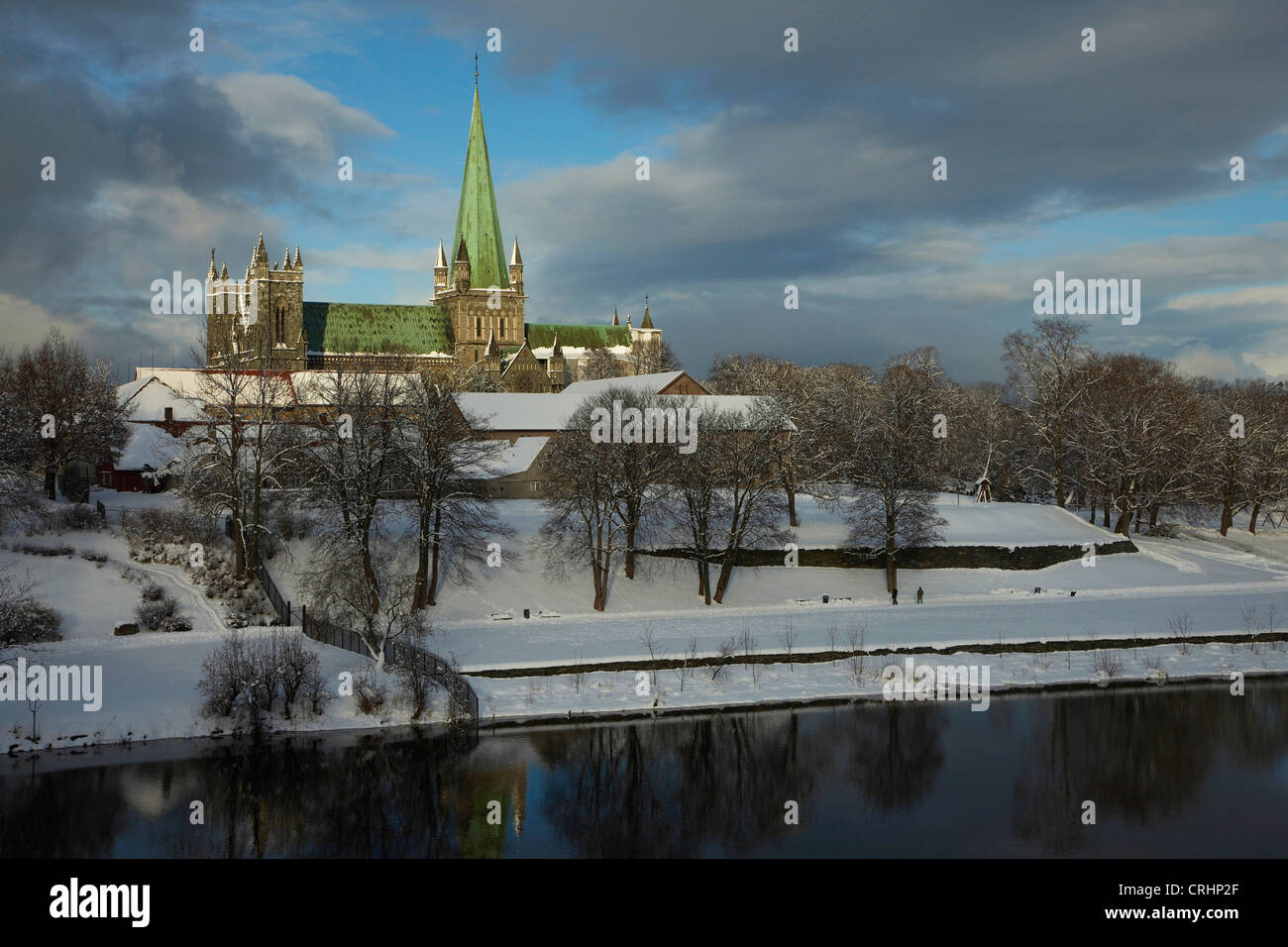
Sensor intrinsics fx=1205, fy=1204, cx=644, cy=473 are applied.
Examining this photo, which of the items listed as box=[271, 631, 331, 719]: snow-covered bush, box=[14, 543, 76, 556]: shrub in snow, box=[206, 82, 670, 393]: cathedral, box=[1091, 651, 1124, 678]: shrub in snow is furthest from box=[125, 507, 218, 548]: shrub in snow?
box=[206, 82, 670, 393]: cathedral

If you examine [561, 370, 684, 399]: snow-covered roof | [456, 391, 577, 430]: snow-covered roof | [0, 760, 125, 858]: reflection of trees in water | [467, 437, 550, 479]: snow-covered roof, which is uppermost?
[561, 370, 684, 399]: snow-covered roof

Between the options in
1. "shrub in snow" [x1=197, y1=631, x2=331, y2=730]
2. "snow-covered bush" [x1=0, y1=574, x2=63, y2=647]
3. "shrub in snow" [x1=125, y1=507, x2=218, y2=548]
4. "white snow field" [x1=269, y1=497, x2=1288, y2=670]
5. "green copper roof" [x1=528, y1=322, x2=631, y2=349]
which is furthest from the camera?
"green copper roof" [x1=528, y1=322, x2=631, y2=349]

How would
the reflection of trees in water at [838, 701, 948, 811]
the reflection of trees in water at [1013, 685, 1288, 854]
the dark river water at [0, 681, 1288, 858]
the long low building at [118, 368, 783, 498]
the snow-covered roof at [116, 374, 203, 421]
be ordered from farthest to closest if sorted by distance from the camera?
1. the snow-covered roof at [116, 374, 203, 421]
2. the long low building at [118, 368, 783, 498]
3. the reflection of trees in water at [838, 701, 948, 811]
4. the reflection of trees in water at [1013, 685, 1288, 854]
5. the dark river water at [0, 681, 1288, 858]

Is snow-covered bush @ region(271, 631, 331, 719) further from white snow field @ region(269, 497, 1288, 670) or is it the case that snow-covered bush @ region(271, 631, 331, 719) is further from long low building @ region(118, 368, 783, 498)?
long low building @ region(118, 368, 783, 498)

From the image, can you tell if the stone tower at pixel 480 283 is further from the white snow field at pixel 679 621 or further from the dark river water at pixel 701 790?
the dark river water at pixel 701 790

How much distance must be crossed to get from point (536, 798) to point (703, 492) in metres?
22.7

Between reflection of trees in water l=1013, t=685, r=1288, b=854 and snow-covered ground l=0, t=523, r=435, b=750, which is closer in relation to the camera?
reflection of trees in water l=1013, t=685, r=1288, b=854

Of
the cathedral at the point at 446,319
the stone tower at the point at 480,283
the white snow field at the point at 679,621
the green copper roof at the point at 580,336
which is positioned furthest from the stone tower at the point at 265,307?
the white snow field at the point at 679,621

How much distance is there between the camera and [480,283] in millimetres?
134000

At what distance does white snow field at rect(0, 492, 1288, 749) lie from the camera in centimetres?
3353

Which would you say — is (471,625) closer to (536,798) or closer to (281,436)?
(281,436)

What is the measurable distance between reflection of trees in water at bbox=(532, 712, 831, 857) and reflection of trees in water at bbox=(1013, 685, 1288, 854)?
5.31m

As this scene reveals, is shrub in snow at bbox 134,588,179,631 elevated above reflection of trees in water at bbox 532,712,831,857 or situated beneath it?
elevated above
